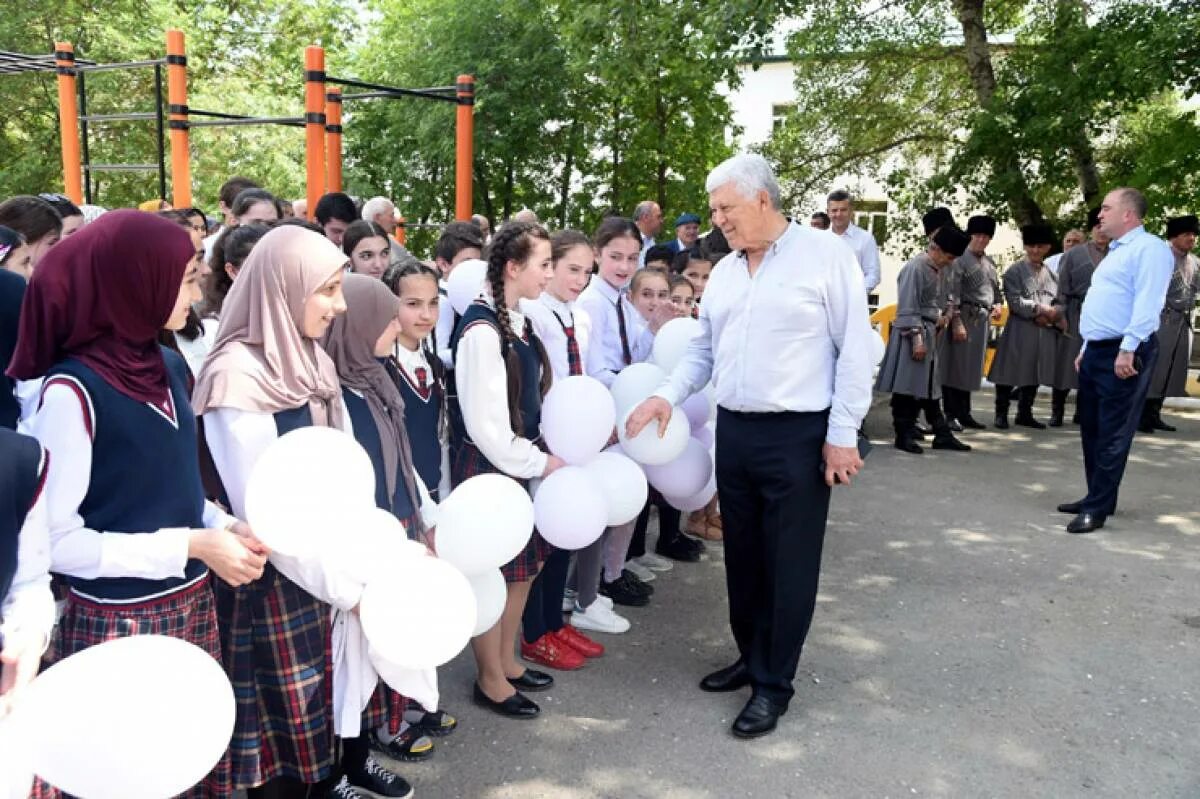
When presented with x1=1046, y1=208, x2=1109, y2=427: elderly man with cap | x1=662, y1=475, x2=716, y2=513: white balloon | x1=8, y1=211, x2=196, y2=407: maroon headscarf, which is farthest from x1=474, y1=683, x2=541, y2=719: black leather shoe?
x1=1046, y1=208, x2=1109, y2=427: elderly man with cap

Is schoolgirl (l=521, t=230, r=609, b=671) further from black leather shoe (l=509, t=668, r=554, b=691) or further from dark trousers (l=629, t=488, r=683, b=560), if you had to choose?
dark trousers (l=629, t=488, r=683, b=560)

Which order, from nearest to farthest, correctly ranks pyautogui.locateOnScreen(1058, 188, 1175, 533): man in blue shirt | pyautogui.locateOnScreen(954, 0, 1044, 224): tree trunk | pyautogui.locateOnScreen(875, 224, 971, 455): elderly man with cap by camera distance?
pyautogui.locateOnScreen(1058, 188, 1175, 533): man in blue shirt < pyautogui.locateOnScreen(875, 224, 971, 455): elderly man with cap < pyautogui.locateOnScreen(954, 0, 1044, 224): tree trunk

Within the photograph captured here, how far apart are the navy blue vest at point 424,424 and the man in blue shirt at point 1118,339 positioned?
408cm

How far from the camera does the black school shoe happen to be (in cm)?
275

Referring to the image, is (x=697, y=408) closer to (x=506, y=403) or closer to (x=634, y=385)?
(x=634, y=385)

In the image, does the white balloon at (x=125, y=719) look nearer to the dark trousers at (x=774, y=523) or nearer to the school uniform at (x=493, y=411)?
the school uniform at (x=493, y=411)

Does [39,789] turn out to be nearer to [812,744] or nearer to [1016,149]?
[812,744]

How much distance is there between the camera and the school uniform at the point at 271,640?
2.17 meters

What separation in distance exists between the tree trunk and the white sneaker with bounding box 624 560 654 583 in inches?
285

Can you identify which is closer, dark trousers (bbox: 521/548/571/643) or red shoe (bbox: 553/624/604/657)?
dark trousers (bbox: 521/548/571/643)

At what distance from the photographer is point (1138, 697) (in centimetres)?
356

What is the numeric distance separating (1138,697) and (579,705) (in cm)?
210

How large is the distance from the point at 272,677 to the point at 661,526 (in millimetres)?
3061

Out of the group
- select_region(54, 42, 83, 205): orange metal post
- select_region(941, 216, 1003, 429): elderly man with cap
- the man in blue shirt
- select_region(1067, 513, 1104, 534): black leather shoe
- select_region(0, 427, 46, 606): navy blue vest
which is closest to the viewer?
select_region(0, 427, 46, 606): navy blue vest
